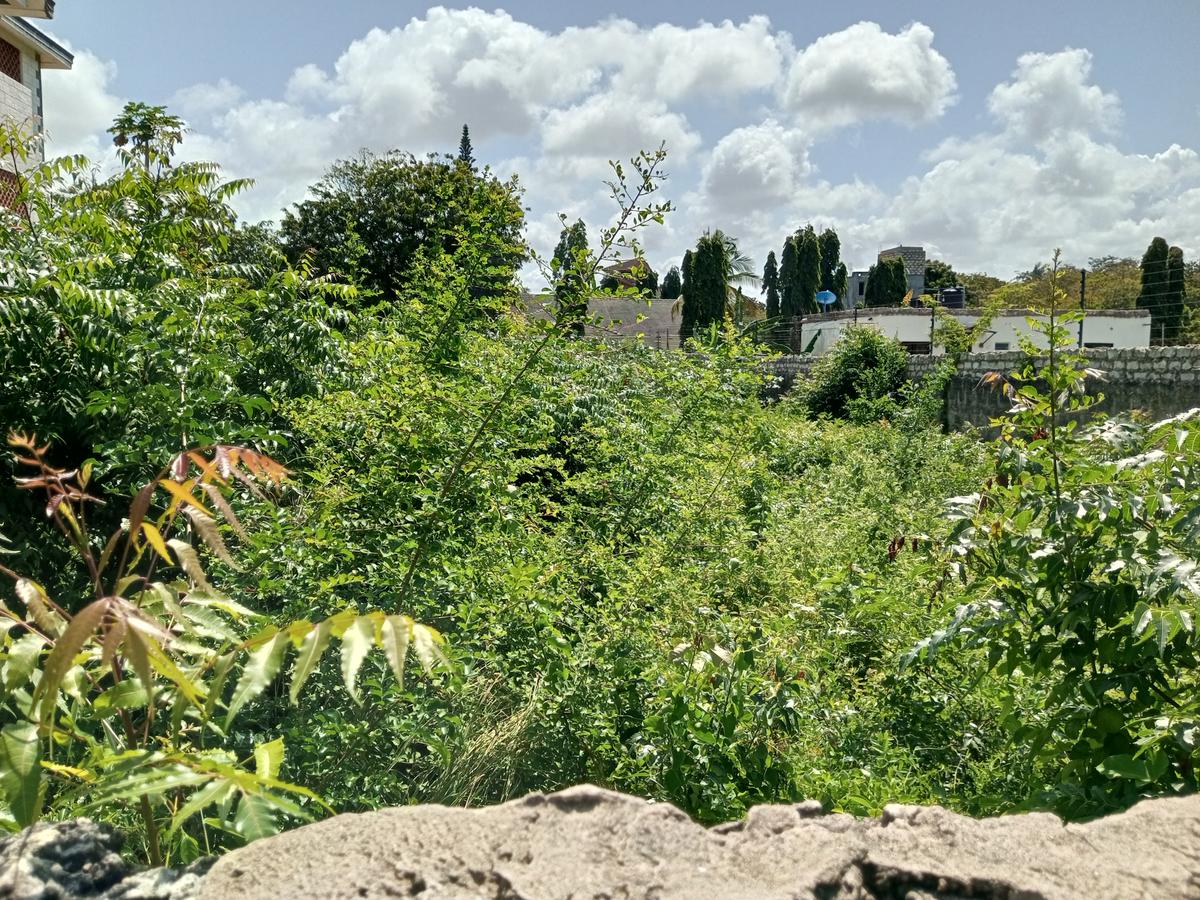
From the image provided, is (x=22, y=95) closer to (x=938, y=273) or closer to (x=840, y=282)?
(x=840, y=282)

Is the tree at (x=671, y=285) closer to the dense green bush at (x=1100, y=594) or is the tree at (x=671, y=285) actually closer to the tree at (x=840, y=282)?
the tree at (x=840, y=282)

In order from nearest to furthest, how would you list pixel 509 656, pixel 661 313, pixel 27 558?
pixel 509 656 < pixel 27 558 < pixel 661 313

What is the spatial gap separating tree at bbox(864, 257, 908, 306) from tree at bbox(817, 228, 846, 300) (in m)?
5.05

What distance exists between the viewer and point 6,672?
1.52 meters

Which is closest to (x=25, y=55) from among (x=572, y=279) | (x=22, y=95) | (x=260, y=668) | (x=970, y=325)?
(x=22, y=95)

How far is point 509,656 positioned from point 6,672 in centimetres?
202

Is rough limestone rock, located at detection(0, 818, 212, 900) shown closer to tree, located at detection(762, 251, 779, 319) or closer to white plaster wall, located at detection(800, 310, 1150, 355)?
white plaster wall, located at detection(800, 310, 1150, 355)

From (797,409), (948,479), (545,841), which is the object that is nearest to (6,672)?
(545,841)

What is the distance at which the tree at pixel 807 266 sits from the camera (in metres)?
56.0

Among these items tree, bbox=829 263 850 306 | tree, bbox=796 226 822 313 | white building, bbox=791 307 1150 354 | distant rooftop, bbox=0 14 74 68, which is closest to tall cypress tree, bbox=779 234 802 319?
tree, bbox=796 226 822 313

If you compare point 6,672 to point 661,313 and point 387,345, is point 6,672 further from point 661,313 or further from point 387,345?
point 661,313

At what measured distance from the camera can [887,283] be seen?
55.3 m

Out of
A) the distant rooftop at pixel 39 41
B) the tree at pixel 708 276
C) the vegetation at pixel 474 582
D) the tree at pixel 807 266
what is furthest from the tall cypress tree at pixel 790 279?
the vegetation at pixel 474 582

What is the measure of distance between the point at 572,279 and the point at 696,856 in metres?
3.02
